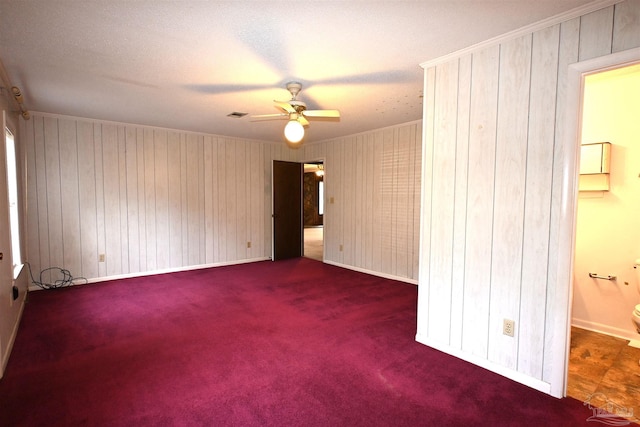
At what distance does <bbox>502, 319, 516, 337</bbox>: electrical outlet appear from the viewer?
2.25 meters

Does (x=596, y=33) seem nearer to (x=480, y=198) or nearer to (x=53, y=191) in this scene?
(x=480, y=198)

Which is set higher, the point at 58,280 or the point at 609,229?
the point at 609,229

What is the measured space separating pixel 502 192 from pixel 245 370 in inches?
89.4

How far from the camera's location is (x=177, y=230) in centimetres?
543

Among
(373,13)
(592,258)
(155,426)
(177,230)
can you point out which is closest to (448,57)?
(373,13)

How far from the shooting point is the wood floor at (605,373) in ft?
6.64

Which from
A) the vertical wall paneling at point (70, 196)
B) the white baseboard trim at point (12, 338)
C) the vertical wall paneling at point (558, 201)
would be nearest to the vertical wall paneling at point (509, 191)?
the vertical wall paneling at point (558, 201)

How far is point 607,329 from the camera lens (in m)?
3.07

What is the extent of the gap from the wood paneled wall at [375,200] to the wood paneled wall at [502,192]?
6.94ft

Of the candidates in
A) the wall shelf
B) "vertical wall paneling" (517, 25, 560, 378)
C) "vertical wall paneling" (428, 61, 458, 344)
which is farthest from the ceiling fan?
the wall shelf

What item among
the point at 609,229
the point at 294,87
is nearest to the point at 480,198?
the point at 609,229

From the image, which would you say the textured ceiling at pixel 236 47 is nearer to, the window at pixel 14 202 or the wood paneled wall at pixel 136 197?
the window at pixel 14 202

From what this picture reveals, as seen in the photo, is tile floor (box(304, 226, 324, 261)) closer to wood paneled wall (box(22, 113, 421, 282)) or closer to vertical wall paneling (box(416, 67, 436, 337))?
wood paneled wall (box(22, 113, 421, 282))

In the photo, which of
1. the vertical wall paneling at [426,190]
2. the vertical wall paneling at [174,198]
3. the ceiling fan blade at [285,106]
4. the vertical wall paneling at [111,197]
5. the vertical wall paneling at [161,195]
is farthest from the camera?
the vertical wall paneling at [174,198]
